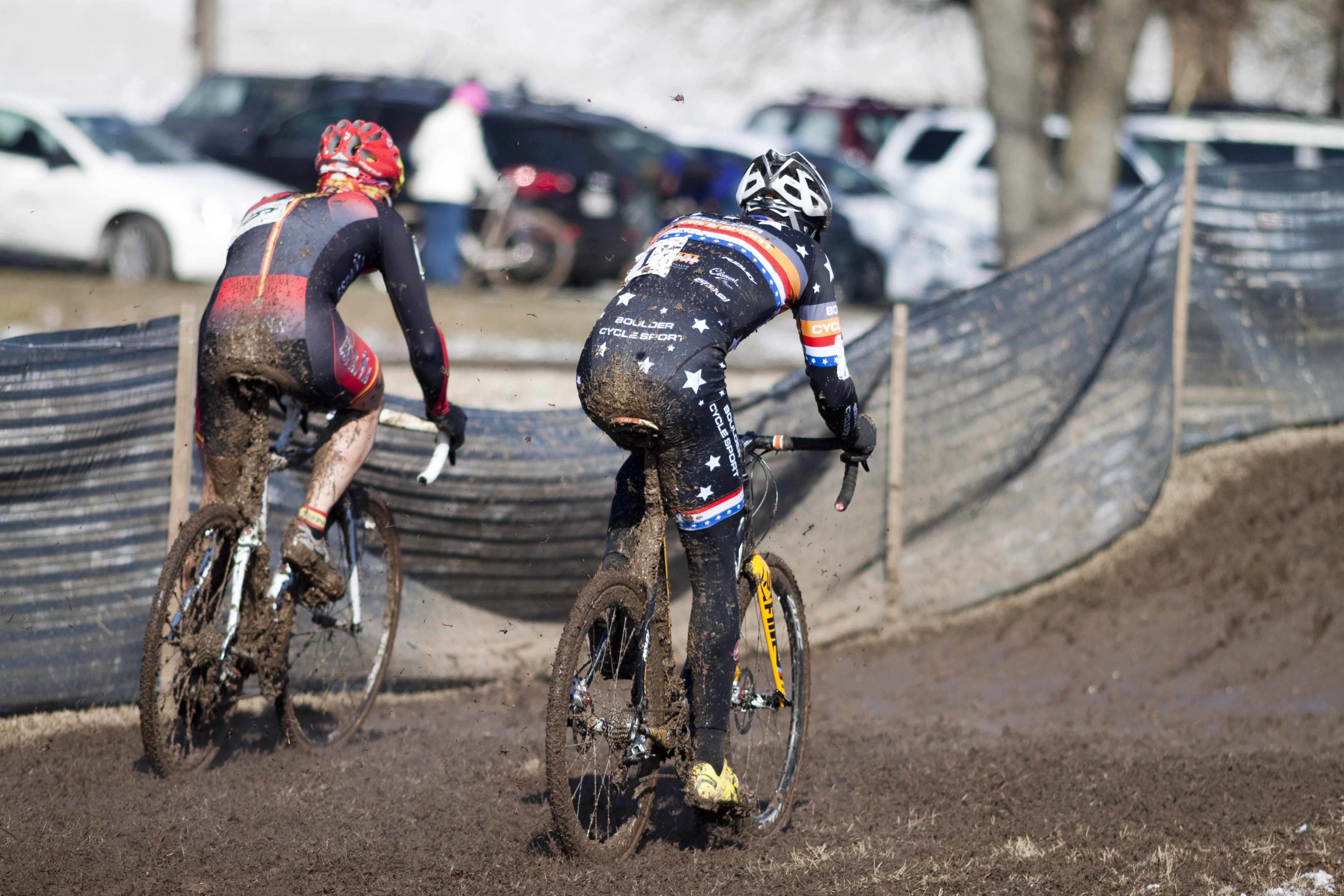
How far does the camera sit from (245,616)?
5.07 metres

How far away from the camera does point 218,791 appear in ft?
16.0

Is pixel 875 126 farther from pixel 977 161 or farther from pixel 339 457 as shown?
pixel 339 457

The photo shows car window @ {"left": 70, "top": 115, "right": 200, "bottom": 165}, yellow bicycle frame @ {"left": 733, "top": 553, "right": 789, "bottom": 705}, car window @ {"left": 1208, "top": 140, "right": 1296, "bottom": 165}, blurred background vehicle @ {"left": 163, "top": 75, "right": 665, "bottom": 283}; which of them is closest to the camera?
→ yellow bicycle frame @ {"left": 733, "top": 553, "right": 789, "bottom": 705}

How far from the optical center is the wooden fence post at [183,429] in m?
5.57

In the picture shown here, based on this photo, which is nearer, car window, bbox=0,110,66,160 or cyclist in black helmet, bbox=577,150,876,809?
cyclist in black helmet, bbox=577,150,876,809

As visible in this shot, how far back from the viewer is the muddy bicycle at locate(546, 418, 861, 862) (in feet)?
13.7

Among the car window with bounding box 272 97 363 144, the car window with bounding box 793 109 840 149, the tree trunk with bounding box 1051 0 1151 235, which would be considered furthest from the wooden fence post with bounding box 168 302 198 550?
the car window with bounding box 793 109 840 149

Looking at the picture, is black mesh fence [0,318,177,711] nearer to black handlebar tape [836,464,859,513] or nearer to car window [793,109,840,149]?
black handlebar tape [836,464,859,513]

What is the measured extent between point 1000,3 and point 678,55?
35204mm

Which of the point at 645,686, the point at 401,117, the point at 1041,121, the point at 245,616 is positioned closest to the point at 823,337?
the point at 645,686

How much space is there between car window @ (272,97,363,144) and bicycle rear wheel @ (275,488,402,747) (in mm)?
11209

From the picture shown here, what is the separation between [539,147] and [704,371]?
12622mm

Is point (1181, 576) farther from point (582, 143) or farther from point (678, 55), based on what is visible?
point (678, 55)

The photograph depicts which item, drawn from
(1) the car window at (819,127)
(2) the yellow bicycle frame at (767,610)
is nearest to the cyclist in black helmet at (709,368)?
(2) the yellow bicycle frame at (767,610)
